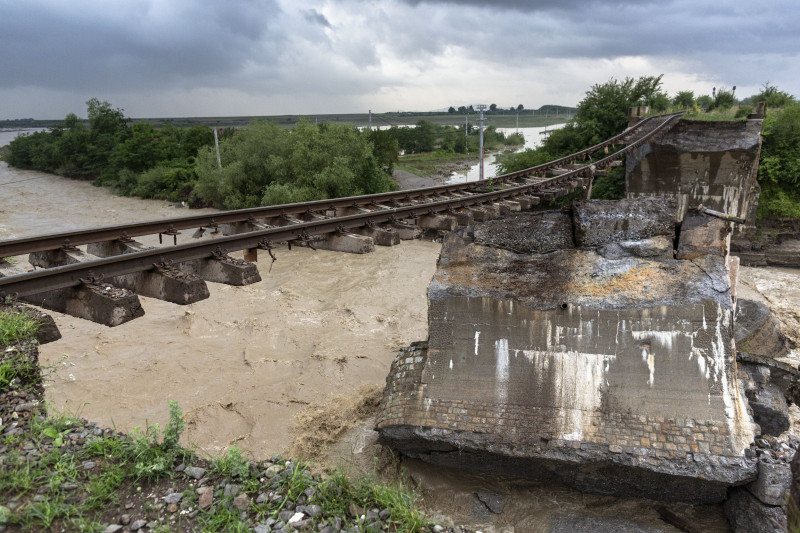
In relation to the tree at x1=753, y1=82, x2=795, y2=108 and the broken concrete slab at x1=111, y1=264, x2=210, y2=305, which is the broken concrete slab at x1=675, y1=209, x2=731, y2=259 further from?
the tree at x1=753, y1=82, x2=795, y2=108

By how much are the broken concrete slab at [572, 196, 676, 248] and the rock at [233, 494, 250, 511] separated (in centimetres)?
465

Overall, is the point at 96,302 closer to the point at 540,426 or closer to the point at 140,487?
the point at 140,487

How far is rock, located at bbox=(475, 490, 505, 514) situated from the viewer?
20.2 feet

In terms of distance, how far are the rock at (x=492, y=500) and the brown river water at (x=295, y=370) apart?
71 mm

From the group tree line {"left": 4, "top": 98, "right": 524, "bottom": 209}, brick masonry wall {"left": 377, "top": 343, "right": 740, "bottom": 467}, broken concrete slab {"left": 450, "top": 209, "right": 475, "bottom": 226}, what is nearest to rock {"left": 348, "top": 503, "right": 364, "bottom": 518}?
brick masonry wall {"left": 377, "top": 343, "right": 740, "bottom": 467}

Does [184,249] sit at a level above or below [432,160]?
below

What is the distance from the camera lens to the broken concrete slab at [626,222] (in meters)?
6.12

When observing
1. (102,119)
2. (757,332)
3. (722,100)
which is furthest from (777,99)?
(102,119)

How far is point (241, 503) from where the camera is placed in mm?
3572

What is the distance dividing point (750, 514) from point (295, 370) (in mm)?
7447

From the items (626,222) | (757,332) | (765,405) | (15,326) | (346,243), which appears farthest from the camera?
(757,332)

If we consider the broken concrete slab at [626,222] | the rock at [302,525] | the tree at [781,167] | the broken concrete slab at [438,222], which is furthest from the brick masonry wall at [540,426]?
the tree at [781,167]

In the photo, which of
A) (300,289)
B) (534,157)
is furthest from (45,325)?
(534,157)

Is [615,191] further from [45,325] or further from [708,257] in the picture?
[45,325]
